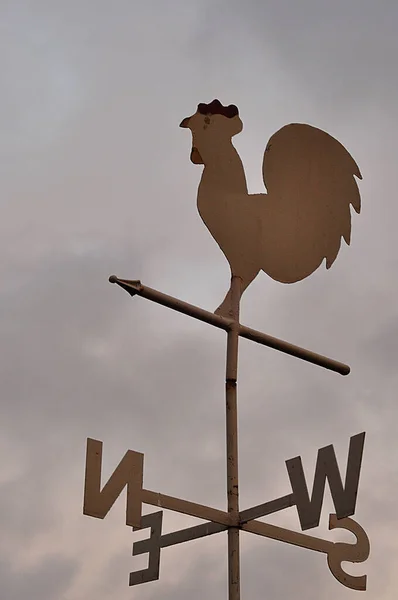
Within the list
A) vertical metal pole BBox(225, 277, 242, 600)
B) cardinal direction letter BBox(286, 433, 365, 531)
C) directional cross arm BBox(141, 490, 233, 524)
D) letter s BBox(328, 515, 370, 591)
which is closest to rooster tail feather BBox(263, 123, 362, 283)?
vertical metal pole BBox(225, 277, 242, 600)

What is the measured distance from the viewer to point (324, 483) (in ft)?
15.1

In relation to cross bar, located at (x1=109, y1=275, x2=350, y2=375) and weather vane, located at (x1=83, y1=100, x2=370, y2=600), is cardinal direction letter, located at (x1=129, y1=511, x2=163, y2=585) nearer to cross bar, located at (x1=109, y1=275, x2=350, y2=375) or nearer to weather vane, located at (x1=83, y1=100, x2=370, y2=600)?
weather vane, located at (x1=83, y1=100, x2=370, y2=600)

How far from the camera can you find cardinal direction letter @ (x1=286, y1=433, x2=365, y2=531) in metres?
4.49

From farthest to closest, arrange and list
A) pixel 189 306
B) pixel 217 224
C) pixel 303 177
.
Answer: pixel 303 177, pixel 217 224, pixel 189 306

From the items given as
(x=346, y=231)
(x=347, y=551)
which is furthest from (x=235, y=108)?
(x=347, y=551)

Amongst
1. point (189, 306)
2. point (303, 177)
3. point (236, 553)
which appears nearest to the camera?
point (236, 553)

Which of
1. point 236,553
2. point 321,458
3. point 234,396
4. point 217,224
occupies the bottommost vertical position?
point 236,553

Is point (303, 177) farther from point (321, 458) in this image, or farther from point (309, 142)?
point (321, 458)

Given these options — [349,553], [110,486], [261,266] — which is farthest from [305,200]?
[110,486]

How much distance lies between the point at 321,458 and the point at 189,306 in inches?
34.0

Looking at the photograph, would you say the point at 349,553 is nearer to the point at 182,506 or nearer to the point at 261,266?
the point at 182,506

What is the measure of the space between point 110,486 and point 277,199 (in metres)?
1.75

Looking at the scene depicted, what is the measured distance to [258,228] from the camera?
5352 mm

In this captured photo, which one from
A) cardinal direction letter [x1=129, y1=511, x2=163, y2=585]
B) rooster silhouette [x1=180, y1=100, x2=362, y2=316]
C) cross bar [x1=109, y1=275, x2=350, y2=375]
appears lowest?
cardinal direction letter [x1=129, y1=511, x2=163, y2=585]
